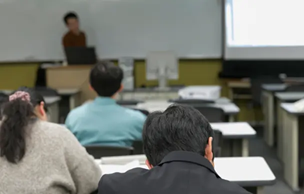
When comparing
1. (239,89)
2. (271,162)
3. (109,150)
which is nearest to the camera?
(109,150)

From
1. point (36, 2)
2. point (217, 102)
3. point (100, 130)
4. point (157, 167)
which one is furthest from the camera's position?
point (36, 2)

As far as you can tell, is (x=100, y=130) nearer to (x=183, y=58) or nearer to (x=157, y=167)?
(x=157, y=167)

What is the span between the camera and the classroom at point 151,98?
1.32m

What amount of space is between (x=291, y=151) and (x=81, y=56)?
11.2 ft

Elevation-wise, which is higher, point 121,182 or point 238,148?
point 121,182

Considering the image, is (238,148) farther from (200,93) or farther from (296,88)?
(296,88)

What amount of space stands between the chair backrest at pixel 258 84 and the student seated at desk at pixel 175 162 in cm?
533

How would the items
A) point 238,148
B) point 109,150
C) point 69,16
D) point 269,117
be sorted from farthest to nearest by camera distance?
point 69,16 → point 269,117 → point 238,148 → point 109,150

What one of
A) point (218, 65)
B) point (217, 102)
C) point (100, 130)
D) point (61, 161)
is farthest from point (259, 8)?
point (61, 161)

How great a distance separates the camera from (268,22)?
5.53m

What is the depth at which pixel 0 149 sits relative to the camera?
5.75 ft

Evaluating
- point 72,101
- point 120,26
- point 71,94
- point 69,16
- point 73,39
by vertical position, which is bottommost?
point 72,101

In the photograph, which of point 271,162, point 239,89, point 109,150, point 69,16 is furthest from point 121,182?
point 239,89

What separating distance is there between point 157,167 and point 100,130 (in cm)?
167
